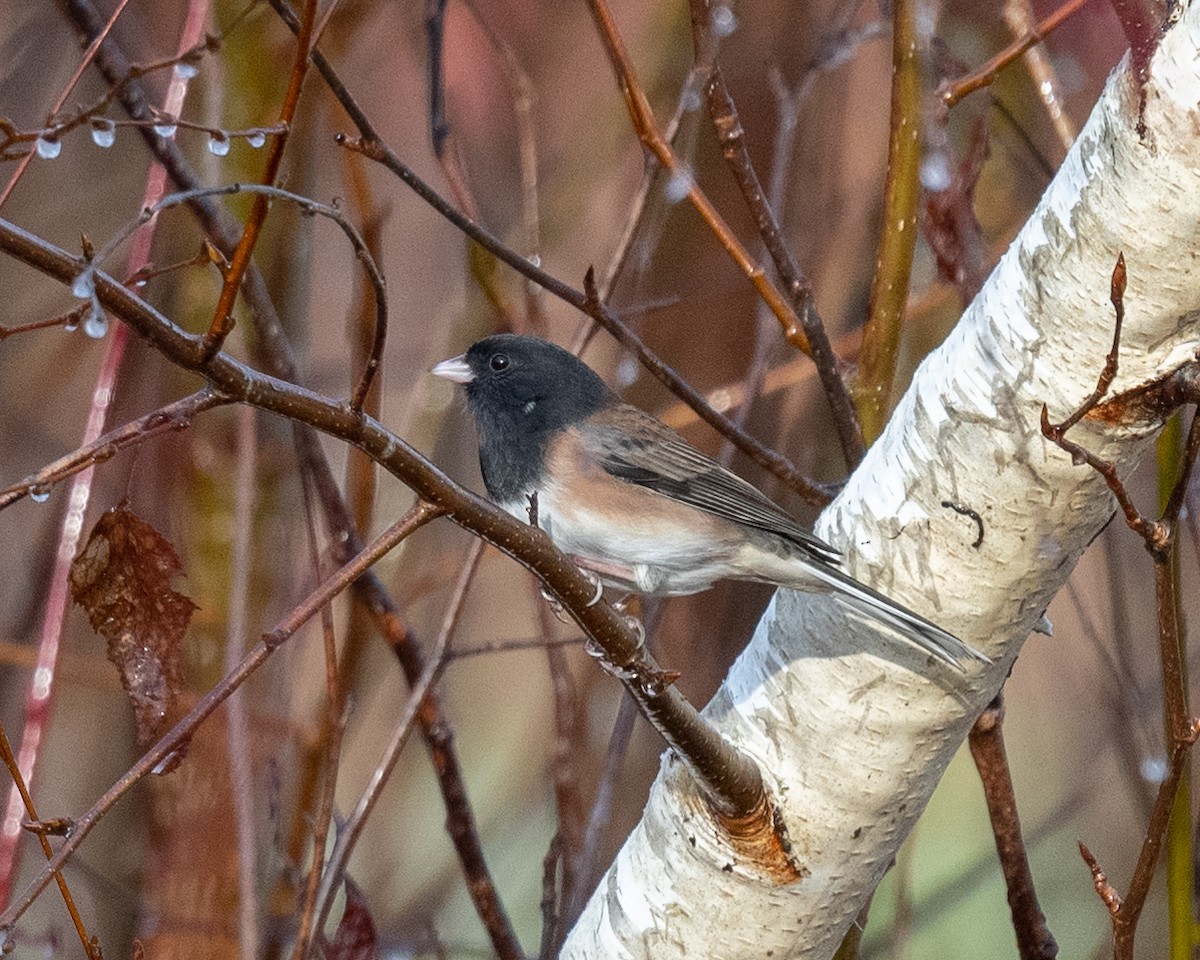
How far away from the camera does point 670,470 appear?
165 cm

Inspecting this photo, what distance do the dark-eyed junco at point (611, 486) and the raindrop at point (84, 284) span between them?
90 centimetres

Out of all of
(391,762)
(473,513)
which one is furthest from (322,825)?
(473,513)

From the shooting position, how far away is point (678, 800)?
120cm

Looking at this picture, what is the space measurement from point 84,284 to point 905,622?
0.77m

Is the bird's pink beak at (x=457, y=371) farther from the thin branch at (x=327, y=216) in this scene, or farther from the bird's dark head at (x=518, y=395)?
the thin branch at (x=327, y=216)

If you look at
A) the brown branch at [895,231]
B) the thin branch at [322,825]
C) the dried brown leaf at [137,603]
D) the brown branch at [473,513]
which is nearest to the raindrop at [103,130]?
the brown branch at [473,513]

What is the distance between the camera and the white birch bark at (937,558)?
1.01 meters

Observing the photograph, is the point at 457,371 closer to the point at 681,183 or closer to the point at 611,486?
the point at 611,486

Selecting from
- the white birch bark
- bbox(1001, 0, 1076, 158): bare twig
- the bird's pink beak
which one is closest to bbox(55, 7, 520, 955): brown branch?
the bird's pink beak

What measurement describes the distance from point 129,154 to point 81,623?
101 centimetres

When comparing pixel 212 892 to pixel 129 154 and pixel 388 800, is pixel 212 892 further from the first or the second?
pixel 129 154

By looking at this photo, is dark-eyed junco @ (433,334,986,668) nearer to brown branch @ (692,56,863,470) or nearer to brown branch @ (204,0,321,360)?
brown branch @ (692,56,863,470)

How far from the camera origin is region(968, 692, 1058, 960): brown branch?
4.78 ft

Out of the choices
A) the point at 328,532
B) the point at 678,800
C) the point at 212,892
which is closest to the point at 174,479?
the point at 328,532
